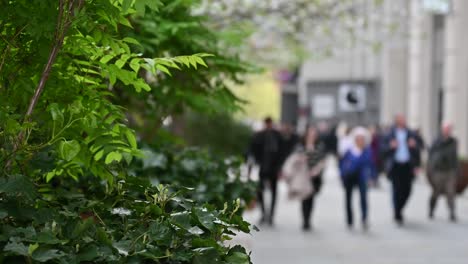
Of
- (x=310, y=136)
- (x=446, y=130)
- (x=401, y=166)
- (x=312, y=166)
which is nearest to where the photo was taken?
(x=312, y=166)

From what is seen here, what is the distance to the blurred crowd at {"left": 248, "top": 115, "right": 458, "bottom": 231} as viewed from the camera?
17594mm

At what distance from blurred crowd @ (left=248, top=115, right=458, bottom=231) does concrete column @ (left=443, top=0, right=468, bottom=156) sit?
1274 centimetres

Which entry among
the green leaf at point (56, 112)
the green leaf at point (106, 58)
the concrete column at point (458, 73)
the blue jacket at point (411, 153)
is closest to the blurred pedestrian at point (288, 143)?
the blue jacket at point (411, 153)

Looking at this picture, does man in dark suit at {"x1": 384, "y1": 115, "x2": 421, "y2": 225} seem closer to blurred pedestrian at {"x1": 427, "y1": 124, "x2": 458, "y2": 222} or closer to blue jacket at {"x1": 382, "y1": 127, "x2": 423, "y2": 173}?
blue jacket at {"x1": 382, "y1": 127, "x2": 423, "y2": 173}

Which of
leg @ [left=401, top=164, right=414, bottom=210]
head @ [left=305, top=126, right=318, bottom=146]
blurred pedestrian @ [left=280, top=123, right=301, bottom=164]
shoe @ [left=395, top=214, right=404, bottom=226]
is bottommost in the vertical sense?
shoe @ [left=395, top=214, right=404, bottom=226]

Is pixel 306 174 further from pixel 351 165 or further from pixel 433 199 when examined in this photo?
pixel 433 199

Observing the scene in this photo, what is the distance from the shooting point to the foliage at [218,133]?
30.6m

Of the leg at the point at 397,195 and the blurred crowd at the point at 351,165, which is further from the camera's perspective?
the leg at the point at 397,195

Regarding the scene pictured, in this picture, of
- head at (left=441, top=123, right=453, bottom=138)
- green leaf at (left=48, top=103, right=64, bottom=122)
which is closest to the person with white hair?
head at (left=441, top=123, right=453, bottom=138)

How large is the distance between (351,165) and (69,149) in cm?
1334

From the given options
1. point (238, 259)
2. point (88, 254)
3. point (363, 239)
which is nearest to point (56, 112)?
point (88, 254)

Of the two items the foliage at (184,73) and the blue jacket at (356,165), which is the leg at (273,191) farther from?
the foliage at (184,73)

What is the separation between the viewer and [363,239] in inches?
631

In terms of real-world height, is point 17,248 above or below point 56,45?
below
